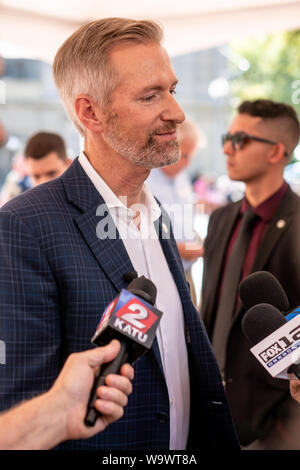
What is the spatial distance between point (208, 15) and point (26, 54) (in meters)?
1.32

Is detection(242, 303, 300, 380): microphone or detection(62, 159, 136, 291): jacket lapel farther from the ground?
detection(62, 159, 136, 291): jacket lapel

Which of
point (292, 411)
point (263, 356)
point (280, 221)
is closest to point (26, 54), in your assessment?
point (280, 221)

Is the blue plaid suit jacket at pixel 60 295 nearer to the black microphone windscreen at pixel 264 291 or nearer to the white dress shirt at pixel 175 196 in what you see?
the black microphone windscreen at pixel 264 291

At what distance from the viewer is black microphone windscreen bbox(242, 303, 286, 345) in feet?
4.36

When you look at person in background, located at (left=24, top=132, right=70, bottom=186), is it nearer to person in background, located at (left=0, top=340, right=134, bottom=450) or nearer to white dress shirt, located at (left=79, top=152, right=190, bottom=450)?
white dress shirt, located at (left=79, top=152, right=190, bottom=450)

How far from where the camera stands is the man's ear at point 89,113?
5.61ft

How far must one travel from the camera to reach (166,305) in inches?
64.3

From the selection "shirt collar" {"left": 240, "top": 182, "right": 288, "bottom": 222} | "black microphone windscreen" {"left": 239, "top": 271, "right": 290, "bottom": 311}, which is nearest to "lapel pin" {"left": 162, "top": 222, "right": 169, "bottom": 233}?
"black microphone windscreen" {"left": 239, "top": 271, "right": 290, "bottom": 311}

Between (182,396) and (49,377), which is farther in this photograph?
(182,396)

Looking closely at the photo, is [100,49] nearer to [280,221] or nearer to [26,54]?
[280,221]

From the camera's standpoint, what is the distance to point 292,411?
249 cm

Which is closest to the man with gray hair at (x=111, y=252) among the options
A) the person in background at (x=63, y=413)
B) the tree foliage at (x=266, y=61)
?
the person in background at (x=63, y=413)

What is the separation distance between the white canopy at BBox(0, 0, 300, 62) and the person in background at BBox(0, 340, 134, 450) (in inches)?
122

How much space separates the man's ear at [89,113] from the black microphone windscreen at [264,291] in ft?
2.19
